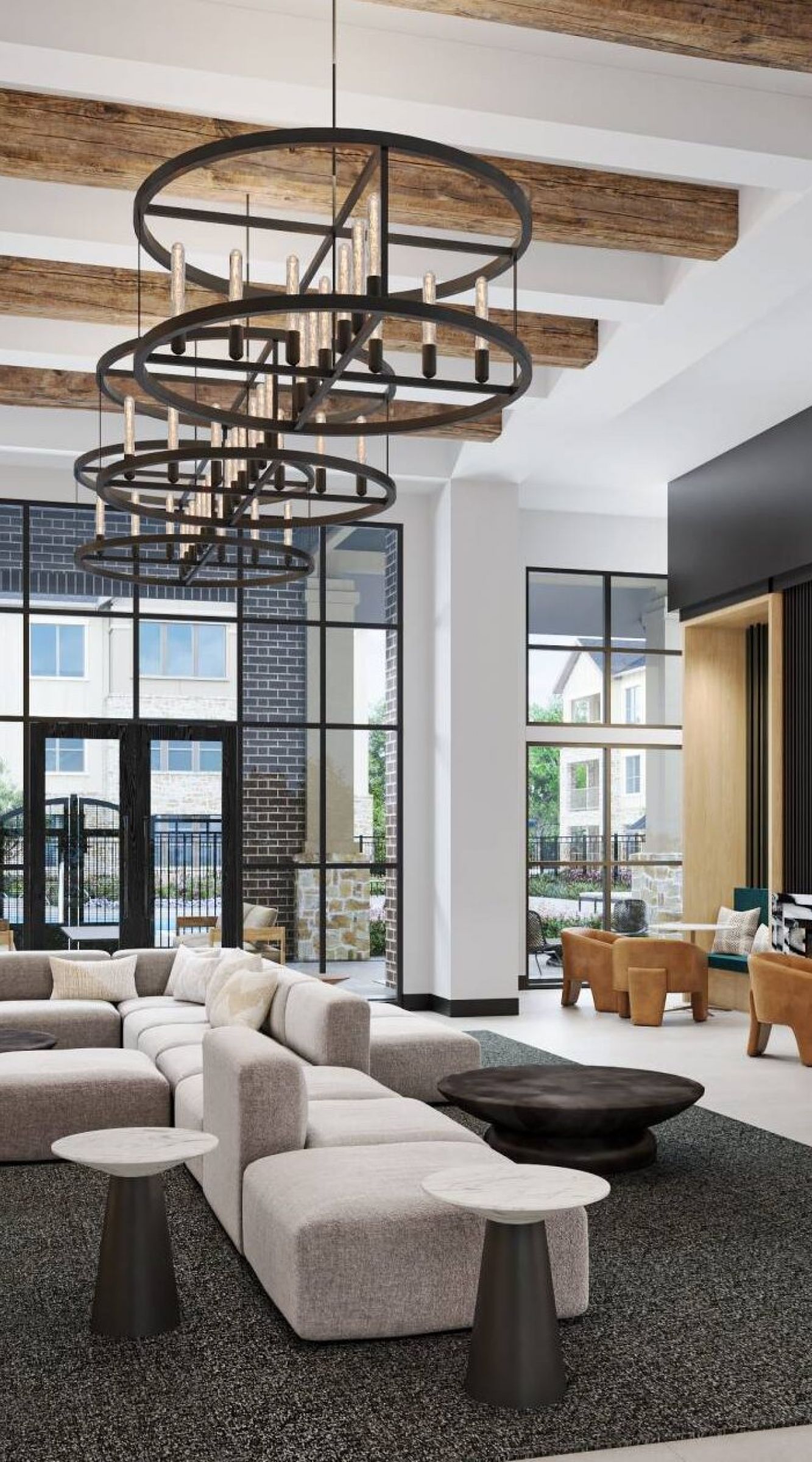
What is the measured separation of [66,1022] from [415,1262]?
4.30m

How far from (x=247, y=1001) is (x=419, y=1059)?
87 cm

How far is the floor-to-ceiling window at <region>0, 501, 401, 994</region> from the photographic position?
10.4m

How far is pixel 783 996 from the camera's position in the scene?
845 centimetres

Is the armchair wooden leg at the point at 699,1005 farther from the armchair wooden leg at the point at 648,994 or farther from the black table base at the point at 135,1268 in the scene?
the black table base at the point at 135,1268

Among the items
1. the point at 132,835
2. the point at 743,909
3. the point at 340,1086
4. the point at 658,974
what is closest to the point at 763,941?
the point at 658,974

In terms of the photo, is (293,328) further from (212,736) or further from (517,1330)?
(212,736)

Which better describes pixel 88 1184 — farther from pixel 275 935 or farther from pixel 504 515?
pixel 504 515

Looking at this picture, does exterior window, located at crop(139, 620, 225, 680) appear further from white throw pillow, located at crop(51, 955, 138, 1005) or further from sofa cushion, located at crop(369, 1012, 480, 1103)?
Answer: sofa cushion, located at crop(369, 1012, 480, 1103)

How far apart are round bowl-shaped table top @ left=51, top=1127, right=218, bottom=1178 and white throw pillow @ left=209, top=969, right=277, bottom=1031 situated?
8.70 feet

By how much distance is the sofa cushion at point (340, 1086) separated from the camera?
5.44 meters

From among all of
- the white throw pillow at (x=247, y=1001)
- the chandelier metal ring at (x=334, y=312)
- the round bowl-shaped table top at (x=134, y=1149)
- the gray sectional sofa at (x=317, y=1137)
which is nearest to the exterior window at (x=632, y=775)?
the gray sectional sofa at (x=317, y=1137)

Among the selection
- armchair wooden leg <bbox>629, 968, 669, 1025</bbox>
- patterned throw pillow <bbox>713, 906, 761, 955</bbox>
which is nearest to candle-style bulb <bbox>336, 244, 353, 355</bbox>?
armchair wooden leg <bbox>629, 968, 669, 1025</bbox>

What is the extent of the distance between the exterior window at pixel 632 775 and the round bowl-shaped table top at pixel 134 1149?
31.3 feet

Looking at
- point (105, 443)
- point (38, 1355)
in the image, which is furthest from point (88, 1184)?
point (105, 443)
